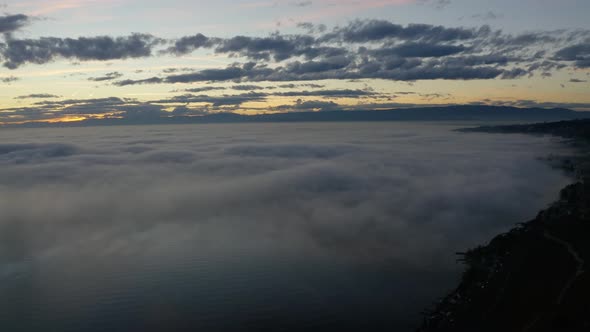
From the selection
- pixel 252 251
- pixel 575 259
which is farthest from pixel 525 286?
pixel 252 251

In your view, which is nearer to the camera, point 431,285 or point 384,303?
point 384,303

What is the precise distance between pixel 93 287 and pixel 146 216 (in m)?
57.0

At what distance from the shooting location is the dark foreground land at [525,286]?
3841cm

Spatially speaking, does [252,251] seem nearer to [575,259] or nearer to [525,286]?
[525,286]

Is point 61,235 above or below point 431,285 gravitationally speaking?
below

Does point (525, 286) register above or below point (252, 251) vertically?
above

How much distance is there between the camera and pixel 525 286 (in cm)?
4472

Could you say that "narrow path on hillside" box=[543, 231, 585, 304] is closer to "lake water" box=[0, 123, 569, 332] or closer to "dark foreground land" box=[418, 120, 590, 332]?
"dark foreground land" box=[418, 120, 590, 332]

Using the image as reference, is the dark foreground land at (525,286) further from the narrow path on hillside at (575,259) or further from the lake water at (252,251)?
the lake water at (252,251)

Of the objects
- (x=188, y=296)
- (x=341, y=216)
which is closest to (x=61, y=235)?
(x=188, y=296)

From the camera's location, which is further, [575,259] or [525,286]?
[575,259]

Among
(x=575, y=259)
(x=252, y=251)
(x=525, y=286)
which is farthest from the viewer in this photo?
(x=252, y=251)

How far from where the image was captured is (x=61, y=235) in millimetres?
93562

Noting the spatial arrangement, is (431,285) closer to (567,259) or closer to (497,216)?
(567,259)
